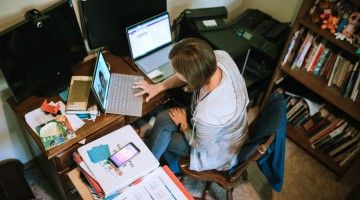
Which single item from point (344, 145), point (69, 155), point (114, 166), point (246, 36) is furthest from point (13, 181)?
point (344, 145)

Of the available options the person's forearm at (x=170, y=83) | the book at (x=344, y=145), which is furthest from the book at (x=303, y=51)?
the person's forearm at (x=170, y=83)

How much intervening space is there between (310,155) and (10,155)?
208 cm

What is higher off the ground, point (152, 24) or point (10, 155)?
point (152, 24)

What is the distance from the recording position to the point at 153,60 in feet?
7.10

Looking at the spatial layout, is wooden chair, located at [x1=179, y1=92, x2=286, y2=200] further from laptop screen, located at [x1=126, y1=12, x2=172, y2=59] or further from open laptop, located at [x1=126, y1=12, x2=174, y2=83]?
laptop screen, located at [x1=126, y1=12, x2=172, y2=59]

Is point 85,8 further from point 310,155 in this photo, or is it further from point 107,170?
point 310,155

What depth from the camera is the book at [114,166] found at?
1596 millimetres

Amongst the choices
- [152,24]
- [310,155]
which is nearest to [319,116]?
[310,155]

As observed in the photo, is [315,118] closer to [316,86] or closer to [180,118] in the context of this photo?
[316,86]

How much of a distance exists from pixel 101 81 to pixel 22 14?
1.64ft

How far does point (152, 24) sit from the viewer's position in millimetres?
2111

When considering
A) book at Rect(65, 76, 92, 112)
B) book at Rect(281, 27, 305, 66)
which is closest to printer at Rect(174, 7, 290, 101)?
book at Rect(281, 27, 305, 66)

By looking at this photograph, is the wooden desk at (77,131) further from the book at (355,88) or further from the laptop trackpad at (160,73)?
the book at (355,88)

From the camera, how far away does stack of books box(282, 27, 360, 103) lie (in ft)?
7.13
